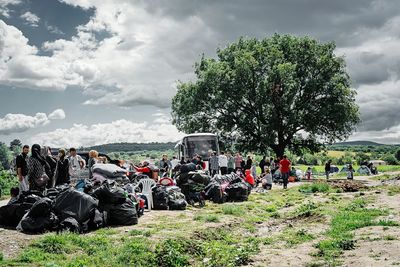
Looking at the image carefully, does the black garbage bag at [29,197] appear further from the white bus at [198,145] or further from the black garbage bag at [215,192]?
the white bus at [198,145]

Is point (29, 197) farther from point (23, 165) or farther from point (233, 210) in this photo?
point (233, 210)

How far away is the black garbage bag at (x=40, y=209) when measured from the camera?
9867 mm

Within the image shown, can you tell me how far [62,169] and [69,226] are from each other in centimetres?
401

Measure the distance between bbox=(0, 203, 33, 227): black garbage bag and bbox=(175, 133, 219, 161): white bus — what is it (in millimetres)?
20659

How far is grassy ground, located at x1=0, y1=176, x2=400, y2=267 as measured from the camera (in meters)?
7.95

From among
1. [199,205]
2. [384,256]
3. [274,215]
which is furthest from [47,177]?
[384,256]

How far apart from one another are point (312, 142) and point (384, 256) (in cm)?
3470

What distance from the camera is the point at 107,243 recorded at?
8.88 m

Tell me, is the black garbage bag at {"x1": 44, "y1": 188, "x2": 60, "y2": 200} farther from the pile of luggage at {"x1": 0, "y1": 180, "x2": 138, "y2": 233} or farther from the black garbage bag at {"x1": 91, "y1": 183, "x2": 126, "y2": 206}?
the black garbage bag at {"x1": 91, "y1": 183, "x2": 126, "y2": 206}

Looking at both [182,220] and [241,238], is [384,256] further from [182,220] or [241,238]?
[182,220]

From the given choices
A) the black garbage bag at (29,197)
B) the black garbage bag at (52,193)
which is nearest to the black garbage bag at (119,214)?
the black garbage bag at (52,193)

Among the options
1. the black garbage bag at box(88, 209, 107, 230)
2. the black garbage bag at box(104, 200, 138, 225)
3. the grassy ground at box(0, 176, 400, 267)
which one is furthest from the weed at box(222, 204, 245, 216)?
the black garbage bag at box(88, 209, 107, 230)

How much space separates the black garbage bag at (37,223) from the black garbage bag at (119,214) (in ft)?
5.28

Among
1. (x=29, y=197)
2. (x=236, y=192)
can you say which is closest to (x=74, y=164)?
(x=29, y=197)
